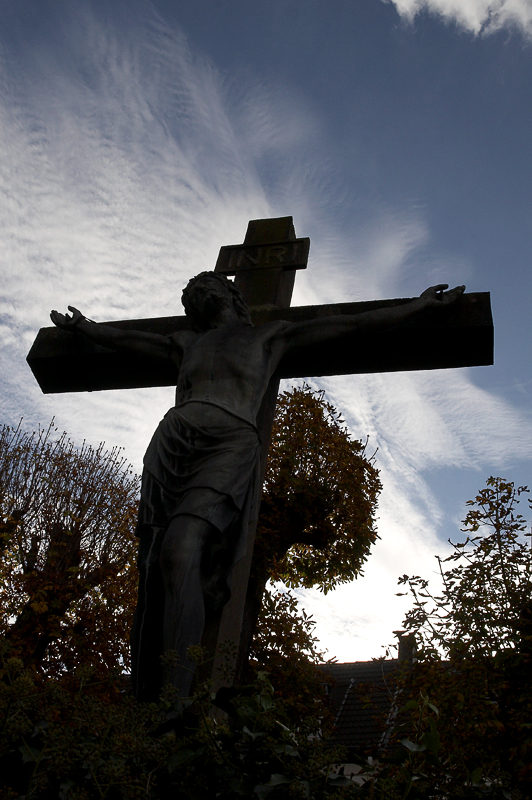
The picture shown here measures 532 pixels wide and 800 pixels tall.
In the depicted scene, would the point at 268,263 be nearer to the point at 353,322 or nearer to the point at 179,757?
the point at 353,322

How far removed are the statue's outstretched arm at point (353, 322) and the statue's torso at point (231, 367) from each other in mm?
127

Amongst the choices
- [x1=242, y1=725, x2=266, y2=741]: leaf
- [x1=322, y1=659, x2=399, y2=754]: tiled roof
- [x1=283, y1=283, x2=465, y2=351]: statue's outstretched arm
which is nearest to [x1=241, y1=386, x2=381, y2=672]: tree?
[x1=322, y1=659, x2=399, y2=754]: tiled roof

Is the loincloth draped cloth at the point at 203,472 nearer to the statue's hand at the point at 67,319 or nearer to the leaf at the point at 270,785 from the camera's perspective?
the statue's hand at the point at 67,319

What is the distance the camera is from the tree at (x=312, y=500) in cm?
1245

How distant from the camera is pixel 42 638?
1534 cm

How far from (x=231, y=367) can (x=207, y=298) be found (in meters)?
0.62

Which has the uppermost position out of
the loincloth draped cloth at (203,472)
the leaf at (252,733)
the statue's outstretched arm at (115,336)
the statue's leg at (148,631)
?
the statue's outstretched arm at (115,336)

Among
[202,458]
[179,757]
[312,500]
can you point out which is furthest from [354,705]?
[179,757]

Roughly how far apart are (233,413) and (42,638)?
44.8 feet

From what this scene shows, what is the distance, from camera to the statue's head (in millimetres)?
4250

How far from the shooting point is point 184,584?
3.01m

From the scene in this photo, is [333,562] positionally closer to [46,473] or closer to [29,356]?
[46,473]

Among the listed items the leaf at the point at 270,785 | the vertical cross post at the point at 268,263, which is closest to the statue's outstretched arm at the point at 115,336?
the vertical cross post at the point at 268,263

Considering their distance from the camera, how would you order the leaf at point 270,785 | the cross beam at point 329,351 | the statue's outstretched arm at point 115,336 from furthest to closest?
the statue's outstretched arm at point 115,336, the cross beam at point 329,351, the leaf at point 270,785
